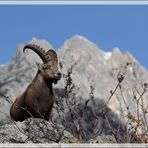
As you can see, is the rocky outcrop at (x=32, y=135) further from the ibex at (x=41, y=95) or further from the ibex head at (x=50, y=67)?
the ibex head at (x=50, y=67)

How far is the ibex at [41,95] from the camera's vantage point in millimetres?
10195

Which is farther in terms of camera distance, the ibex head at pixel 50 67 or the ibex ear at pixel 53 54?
the ibex ear at pixel 53 54

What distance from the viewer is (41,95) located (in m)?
10.5

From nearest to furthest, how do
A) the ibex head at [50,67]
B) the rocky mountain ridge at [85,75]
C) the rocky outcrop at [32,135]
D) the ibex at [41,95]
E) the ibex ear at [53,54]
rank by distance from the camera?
the rocky outcrop at [32,135] < the rocky mountain ridge at [85,75] < the ibex at [41,95] < the ibex head at [50,67] < the ibex ear at [53,54]

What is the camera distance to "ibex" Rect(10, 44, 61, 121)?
10195mm

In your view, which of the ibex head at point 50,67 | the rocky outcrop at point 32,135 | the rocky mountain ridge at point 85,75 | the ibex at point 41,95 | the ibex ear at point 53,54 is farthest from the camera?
the ibex ear at point 53,54

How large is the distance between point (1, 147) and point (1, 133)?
1.82m

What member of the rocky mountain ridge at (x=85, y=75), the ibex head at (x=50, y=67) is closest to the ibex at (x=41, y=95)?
the ibex head at (x=50, y=67)

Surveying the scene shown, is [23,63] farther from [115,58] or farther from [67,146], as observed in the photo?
[115,58]

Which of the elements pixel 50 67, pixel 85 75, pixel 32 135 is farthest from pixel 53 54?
pixel 85 75

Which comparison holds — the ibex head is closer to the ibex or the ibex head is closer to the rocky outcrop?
the ibex

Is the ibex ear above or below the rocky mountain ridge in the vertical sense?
below

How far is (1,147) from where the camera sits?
562 cm

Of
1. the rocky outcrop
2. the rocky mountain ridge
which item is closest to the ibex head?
the rocky mountain ridge
